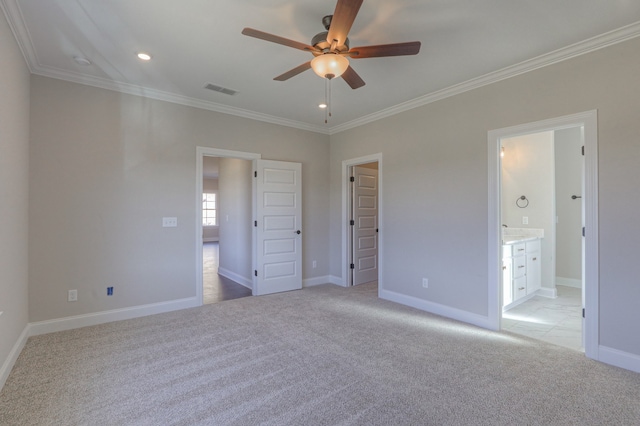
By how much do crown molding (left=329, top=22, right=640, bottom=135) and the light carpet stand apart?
2748 mm

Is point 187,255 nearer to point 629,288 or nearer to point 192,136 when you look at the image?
point 192,136

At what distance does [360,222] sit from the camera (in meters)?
5.59

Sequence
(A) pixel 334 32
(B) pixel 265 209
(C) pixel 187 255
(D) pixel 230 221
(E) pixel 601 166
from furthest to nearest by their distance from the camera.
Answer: (D) pixel 230 221 → (B) pixel 265 209 → (C) pixel 187 255 → (E) pixel 601 166 → (A) pixel 334 32

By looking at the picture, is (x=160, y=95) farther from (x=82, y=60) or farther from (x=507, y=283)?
(x=507, y=283)

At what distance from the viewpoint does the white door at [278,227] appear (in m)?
4.84

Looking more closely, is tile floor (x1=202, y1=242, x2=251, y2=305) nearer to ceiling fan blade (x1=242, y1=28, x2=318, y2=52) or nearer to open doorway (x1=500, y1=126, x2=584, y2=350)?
ceiling fan blade (x1=242, y1=28, x2=318, y2=52)

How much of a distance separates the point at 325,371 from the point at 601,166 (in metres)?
2.96

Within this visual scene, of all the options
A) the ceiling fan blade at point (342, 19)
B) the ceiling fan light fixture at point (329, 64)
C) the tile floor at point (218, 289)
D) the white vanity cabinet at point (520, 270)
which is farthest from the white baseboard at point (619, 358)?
the tile floor at point (218, 289)

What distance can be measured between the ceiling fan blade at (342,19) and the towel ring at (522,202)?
4480 millimetres

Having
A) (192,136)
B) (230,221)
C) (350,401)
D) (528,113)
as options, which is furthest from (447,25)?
(230,221)

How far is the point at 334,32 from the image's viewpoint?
2.02m

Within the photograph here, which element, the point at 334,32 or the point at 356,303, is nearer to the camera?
the point at 334,32

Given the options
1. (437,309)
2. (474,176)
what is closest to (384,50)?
(474,176)

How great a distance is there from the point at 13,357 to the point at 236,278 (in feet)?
11.1
